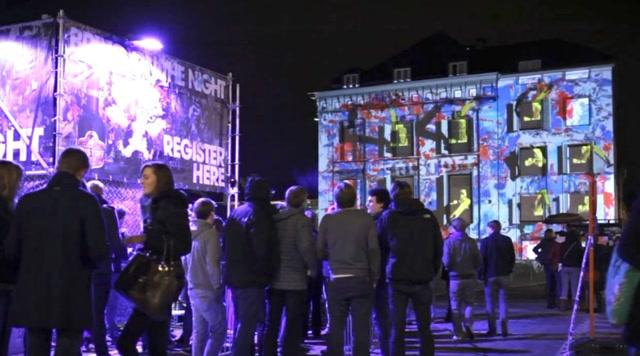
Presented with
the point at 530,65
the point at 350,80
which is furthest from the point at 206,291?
the point at 350,80

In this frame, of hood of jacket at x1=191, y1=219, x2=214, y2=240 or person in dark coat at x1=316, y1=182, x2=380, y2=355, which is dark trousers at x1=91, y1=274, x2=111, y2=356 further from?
person in dark coat at x1=316, y1=182, x2=380, y2=355

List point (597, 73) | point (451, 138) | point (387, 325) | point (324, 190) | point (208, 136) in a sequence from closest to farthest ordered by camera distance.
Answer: point (387, 325) → point (208, 136) → point (597, 73) → point (451, 138) → point (324, 190)

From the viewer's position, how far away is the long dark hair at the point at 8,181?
5.32 meters

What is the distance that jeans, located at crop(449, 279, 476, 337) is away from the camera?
32.8 ft

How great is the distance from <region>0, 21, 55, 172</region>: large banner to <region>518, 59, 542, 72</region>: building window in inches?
1208

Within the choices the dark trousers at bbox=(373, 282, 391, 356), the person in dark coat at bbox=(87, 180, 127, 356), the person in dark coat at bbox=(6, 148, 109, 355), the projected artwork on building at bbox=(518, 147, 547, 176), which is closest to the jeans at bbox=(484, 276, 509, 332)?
the dark trousers at bbox=(373, 282, 391, 356)

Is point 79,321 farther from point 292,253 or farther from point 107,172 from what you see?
point 107,172

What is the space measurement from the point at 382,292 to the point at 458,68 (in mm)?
32287

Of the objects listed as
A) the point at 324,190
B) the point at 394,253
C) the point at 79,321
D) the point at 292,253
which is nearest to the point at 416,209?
the point at 394,253

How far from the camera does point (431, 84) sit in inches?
1522

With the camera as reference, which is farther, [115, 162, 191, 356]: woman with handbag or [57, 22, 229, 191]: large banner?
[57, 22, 229, 191]: large banner

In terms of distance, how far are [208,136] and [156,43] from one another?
2254 millimetres

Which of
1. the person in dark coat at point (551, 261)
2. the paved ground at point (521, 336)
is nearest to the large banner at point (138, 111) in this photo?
the paved ground at point (521, 336)

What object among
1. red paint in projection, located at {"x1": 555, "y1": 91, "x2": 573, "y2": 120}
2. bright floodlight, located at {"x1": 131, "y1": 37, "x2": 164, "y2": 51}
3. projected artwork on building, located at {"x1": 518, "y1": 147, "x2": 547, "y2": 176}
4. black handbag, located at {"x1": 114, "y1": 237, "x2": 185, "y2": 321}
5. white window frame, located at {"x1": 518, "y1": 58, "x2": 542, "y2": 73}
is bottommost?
black handbag, located at {"x1": 114, "y1": 237, "x2": 185, "y2": 321}
